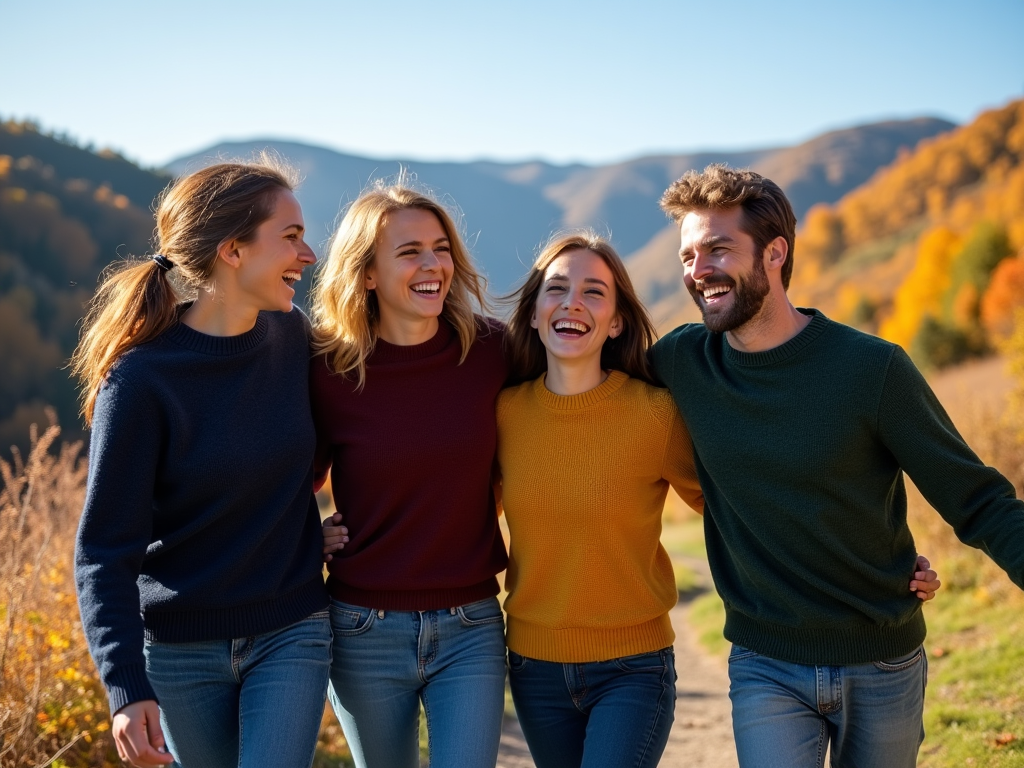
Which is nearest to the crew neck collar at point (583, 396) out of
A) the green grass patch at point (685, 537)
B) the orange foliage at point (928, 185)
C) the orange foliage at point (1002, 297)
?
the green grass patch at point (685, 537)

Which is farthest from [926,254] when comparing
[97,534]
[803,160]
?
[803,160]

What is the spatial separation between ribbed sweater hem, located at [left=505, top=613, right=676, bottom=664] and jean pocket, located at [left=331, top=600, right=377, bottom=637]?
580 mm

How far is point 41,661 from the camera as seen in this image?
4.59 metres

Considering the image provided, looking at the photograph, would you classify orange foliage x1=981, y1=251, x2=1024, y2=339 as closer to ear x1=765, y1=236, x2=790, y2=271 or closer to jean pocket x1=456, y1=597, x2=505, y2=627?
ear x1=765, y1=236, x2=790, y2=271

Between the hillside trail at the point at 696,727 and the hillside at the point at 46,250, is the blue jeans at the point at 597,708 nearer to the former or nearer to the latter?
the hillside trail at the point at 696,727

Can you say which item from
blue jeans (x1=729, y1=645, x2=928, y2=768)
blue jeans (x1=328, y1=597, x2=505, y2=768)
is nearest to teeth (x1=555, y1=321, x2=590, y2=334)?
blue jeans (x1=328, y1=597, x2=505, y2=768)

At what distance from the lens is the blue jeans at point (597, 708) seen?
328cm

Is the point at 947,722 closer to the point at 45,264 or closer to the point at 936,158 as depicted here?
the point at 45,264

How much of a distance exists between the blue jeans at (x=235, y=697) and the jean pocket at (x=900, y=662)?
183 cm

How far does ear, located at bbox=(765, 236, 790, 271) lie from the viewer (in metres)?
3.45

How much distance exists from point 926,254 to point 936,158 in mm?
57885

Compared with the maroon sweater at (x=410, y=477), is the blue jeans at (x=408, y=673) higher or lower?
lower

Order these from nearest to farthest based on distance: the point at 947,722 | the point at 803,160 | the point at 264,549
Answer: the point at 264,549 → the point at 947,722 → the point at 803,160

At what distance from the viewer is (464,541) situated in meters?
3.52
